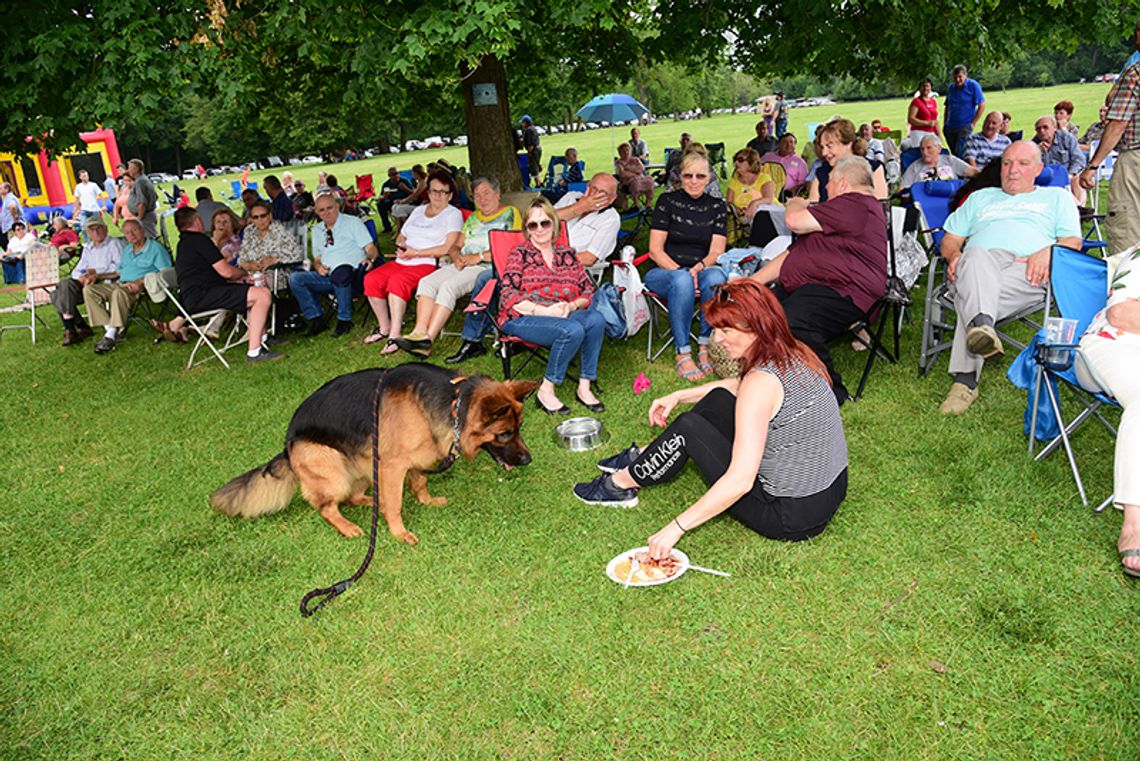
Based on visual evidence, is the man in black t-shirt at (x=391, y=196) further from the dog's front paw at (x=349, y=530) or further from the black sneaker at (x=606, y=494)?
the black sneaker at (x=606, y=494)

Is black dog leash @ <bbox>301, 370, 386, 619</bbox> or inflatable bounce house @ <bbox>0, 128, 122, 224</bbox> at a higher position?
inflatable bounce house @ <bbox>0, 128, 122, 224</bbox>

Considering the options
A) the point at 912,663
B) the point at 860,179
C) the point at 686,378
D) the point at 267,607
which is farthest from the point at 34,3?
the point at 912,663

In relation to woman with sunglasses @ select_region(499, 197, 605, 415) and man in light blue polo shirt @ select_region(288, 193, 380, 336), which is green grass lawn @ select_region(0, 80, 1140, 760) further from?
man in light blue polo shirt @ select_region(288, 193, 380, 336)

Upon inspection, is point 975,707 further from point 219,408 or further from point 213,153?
point 213,153

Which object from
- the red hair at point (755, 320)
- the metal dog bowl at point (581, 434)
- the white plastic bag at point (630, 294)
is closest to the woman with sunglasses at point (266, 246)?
the white plastic bag at point (630, 294)

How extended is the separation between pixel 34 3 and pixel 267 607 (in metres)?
5.54

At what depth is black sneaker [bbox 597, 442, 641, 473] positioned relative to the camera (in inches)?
156

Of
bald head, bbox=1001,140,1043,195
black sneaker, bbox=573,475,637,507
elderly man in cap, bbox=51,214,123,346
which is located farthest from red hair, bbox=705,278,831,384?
elderly man in cap, bbox=51,214,123,346

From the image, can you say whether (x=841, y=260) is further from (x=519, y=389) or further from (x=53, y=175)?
(x=53, y=175)

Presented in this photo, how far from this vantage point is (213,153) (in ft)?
201

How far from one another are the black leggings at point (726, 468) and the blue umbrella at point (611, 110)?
19.4 m

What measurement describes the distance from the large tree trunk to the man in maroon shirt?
17.0 ft

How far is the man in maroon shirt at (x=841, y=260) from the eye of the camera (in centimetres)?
469

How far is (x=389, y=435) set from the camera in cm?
361
